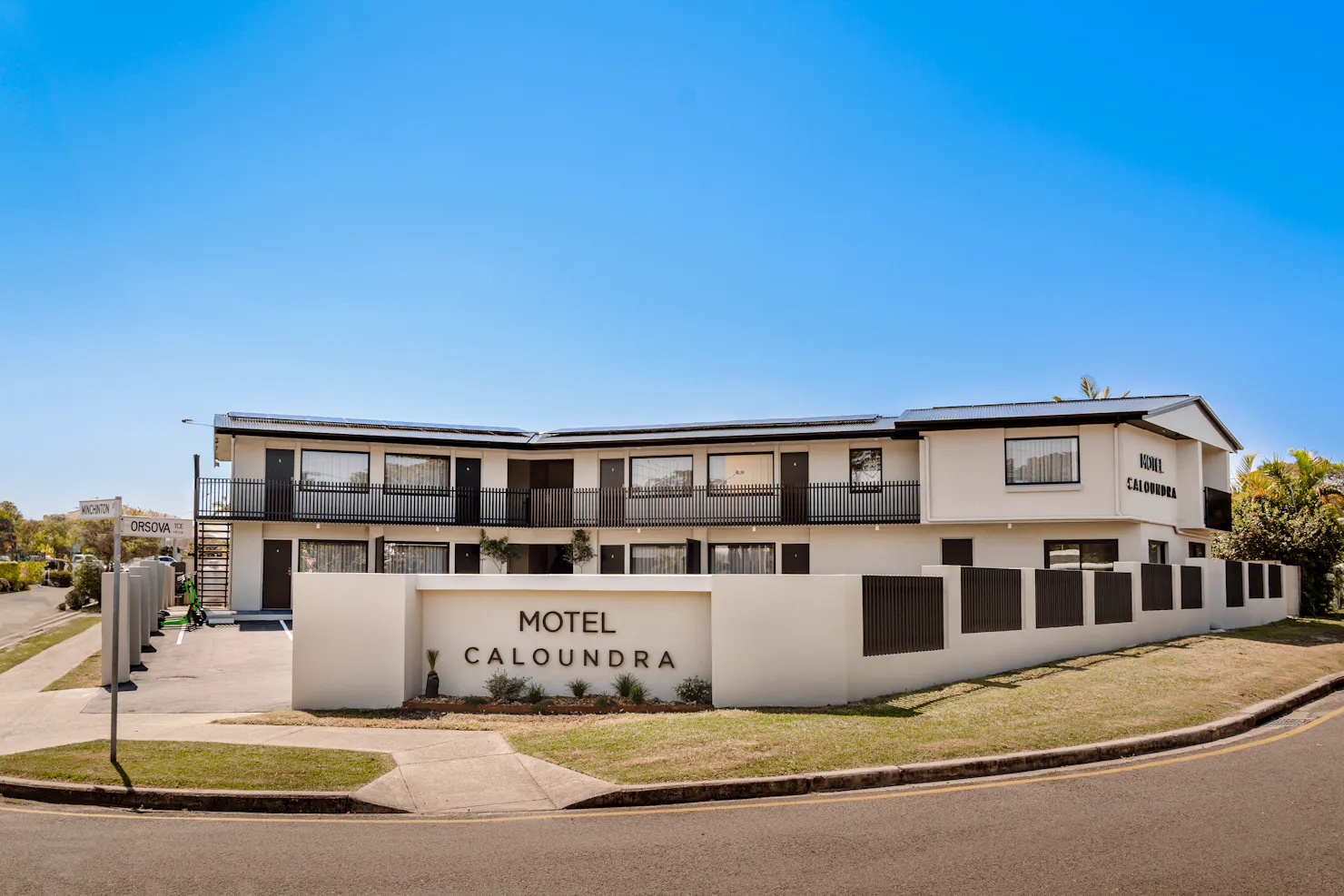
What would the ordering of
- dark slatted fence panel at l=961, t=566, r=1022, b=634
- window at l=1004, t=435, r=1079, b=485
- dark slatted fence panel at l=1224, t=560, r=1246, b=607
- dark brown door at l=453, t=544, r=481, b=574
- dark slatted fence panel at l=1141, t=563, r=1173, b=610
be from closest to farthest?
1. dark slatted fence panel at l=961, t=566, r=1022, b=634
2. dark slatted fence panel at l=1141, t=563, r=1173, b=610
3. dark slatted fence panel at l=1224, t=560, r=1246, b=607
4. window at l=1004, t=435, r=1079, b=485
5. dark brown door at l=453, t=544, r=481, b=574

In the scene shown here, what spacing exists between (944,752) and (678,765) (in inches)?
116

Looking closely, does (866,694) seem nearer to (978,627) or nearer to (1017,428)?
(978,627)

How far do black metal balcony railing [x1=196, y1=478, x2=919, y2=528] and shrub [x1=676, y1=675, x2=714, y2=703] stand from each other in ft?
55.2

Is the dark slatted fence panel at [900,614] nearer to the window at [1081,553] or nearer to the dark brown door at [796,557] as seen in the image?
the window at [1081,553]

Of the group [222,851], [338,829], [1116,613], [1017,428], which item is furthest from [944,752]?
[1017,428]

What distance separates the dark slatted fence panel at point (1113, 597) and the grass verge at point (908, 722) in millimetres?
2026

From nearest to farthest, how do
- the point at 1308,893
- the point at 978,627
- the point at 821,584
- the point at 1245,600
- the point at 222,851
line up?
1. the point at 1308,893
2. the point at 222,851
3. the point at 821,584
4. the point at 978,627
5. the point at 1245,600

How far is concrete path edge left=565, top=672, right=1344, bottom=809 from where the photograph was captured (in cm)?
969

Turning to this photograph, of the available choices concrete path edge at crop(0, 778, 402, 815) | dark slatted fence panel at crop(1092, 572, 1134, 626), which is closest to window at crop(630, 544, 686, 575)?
dark slatted fence panel at crop(1092, 572, 1134, 626)

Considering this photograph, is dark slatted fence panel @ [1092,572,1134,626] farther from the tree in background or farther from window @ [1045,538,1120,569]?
the tree in background

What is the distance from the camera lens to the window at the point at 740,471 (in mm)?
33938

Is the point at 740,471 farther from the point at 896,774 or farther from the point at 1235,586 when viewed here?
the point at 896,774

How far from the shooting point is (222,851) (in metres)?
8.03

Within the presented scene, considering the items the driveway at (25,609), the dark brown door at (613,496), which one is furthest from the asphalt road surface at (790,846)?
the driveway at (25,609)
